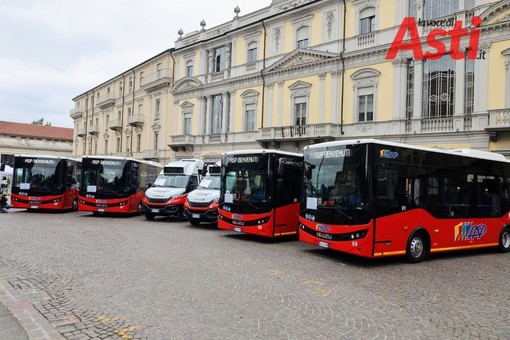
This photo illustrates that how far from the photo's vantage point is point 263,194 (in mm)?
13391

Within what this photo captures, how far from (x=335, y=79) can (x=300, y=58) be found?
11.2 ft

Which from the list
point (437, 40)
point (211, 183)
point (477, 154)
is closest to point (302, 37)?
point (437, 40)

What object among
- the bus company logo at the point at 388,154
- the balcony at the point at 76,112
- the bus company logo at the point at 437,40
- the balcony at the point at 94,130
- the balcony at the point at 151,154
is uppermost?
the balcony at the point at 76,112

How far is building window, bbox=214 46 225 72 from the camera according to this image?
3559cm

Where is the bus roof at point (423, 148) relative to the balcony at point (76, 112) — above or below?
below

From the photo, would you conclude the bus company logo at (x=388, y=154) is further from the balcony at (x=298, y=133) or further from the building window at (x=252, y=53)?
→ the building window at (x=252, y=53)

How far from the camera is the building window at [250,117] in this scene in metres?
32.7

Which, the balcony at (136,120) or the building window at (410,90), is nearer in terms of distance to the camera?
the building window at (410,90)

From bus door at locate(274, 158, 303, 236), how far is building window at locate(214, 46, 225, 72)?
23606mm

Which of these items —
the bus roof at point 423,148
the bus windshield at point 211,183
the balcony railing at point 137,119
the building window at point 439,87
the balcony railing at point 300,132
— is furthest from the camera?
the balcony railing at point 137,119

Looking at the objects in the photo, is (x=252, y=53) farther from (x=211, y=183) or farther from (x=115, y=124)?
(x=115, y=124)

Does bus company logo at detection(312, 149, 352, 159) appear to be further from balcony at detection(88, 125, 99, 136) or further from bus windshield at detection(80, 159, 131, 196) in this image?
balcony at detection(88, 125, 99, 136)

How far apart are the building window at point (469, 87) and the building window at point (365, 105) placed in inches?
212

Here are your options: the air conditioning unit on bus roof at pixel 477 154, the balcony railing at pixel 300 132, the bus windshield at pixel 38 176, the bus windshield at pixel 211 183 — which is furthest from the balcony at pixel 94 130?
the air conditioning unit on bus roof at pixel 477 154
